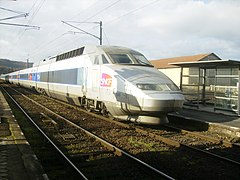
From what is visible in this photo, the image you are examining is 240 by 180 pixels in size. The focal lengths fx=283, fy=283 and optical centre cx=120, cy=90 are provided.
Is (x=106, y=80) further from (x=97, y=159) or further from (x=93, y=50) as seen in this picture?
(x=97, y=159)

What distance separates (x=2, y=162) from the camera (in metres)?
5.56

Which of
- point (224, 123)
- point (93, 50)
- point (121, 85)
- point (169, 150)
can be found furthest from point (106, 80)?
point (224, 123)

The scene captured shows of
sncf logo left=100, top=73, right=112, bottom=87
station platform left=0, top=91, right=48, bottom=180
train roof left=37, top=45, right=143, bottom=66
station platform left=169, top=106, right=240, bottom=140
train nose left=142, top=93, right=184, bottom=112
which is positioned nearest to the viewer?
station platform left=0, top=91, right=48, bottom=180

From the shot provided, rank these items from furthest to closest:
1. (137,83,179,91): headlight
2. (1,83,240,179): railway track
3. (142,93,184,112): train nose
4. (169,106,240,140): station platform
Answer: (169,106,240,140): station platform → (137,83,179,91): headlight → (142,93,184,112): train nose → (1,83,240,179): railway track

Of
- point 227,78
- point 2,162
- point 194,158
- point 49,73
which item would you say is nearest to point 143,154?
point 194,158

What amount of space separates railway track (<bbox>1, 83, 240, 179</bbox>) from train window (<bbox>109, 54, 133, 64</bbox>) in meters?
2.37

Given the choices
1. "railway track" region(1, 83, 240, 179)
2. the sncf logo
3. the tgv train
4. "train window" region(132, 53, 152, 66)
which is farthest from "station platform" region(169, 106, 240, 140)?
the sncf logo

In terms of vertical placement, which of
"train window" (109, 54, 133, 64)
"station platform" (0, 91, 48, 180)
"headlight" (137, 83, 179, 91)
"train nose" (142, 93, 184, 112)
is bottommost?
"station platform" (0, 91, 48, 180)

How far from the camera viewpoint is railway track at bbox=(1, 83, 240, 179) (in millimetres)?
5770

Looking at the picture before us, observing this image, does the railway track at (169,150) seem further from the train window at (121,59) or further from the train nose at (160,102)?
the train window at (121,59)

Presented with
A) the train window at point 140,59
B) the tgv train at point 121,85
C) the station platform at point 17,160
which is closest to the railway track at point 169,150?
the tgv train at point 121,85

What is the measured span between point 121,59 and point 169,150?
4.80 metres

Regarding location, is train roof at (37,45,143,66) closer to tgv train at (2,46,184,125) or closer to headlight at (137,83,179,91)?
tgv train at (2,46,184,125)

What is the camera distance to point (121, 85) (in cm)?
933
